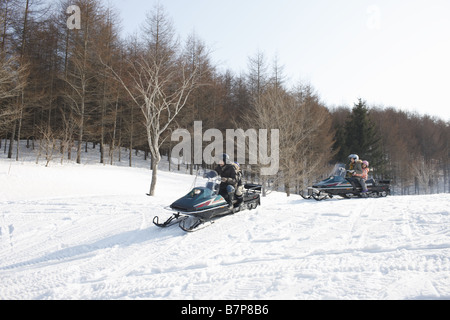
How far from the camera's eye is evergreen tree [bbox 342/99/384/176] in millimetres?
26156

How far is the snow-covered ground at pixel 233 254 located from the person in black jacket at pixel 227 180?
55cm

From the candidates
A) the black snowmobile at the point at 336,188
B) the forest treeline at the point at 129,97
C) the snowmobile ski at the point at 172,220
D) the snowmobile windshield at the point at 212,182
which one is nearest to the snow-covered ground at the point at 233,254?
the snowmobile ski at the point at 172,220

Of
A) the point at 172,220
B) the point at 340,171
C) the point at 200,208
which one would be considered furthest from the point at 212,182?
the point at 340,171

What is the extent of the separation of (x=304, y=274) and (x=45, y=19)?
23.8m

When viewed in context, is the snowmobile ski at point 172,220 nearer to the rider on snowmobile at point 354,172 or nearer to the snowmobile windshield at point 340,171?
the snowmobile windshield at point 340,171

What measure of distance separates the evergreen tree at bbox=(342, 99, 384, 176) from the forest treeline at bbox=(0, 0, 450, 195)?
103 millimetres

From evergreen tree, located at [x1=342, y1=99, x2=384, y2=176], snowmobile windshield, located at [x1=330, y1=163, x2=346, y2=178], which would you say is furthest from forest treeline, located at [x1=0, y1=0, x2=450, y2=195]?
snowmobile windshield, located at [x1=330, y1=163, x2=346, y2=178]

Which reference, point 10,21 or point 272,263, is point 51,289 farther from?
point 10,21

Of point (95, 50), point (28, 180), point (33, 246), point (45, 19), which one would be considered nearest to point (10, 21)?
point (45, 19)

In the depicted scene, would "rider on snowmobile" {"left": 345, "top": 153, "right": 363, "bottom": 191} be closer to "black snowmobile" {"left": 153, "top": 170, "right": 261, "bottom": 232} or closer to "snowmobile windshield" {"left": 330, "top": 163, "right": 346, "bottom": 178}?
"snowmobile windshield" {"left": 330, "top": 163, "right": 346, "bottom": 178}

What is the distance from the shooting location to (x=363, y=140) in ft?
86.5

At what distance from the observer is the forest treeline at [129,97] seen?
46.2ft

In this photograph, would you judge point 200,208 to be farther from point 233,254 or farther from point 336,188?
point 336,188

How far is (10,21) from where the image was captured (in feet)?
54.4
